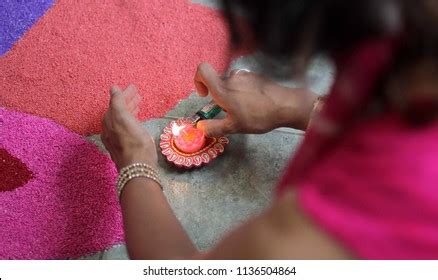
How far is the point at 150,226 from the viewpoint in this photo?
2.45 ft

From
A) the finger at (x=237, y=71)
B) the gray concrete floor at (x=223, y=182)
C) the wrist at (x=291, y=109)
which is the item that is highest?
the finger at (x=237, y=71)

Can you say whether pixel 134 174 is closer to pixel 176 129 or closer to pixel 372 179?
pixel 176 129

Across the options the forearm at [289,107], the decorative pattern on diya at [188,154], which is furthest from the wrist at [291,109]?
the decorative pattern on diya at [188,154]

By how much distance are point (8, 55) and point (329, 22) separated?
0.79 m

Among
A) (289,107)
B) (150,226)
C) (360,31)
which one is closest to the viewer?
(360,31)

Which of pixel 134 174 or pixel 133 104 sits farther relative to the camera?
pixel 133 104

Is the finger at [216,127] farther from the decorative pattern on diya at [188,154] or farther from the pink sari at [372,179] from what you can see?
the pink sari at [372,179]

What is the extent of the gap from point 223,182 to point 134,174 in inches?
7.1

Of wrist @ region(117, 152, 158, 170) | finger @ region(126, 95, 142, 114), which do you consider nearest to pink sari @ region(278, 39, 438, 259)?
wrist @ region(117, 152, 158, 170)

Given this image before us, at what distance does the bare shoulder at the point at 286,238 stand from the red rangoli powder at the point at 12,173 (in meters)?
0.51

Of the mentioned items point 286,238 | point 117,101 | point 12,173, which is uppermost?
point 117,101

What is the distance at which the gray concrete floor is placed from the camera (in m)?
0.90

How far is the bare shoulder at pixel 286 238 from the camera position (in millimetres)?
427

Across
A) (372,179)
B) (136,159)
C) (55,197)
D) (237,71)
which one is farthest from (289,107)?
(372,179)
